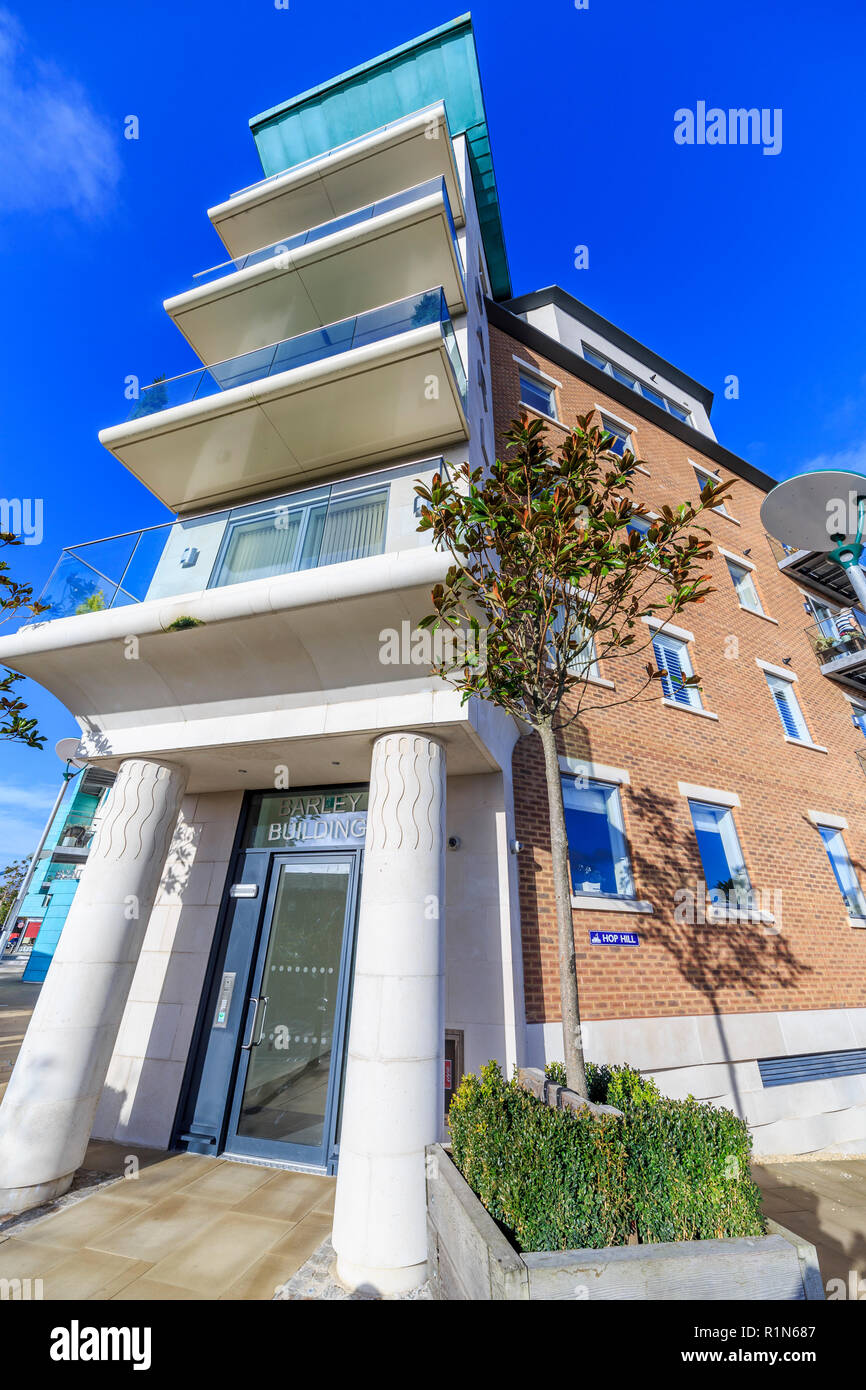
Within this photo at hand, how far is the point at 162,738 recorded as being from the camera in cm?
691

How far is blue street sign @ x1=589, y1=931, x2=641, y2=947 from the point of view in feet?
24.6

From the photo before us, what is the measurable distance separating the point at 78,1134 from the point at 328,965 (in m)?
2.86

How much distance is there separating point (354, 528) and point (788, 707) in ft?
39.4

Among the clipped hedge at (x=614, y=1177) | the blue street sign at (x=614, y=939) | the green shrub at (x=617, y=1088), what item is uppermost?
the blue street sign at (x=614, y=939)

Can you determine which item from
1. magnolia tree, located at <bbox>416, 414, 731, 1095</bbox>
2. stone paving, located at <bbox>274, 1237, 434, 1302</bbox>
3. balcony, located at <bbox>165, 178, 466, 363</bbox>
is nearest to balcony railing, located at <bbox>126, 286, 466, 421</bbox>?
balcony, located at <bbox>165, 178, 466, 363</bbox>

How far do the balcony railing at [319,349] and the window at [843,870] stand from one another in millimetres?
11590

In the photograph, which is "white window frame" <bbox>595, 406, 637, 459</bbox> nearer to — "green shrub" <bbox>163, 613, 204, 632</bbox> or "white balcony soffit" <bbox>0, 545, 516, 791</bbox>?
"white balcony soffit" <bbox>0, 545, 516, 791</bbox>

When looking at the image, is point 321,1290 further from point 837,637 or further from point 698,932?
point 837,637

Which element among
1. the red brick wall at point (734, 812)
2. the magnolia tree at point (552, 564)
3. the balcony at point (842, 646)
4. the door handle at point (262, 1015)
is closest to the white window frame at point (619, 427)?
the red brick wall at point (734, 812)

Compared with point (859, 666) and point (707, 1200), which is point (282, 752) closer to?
point (707, 1200)

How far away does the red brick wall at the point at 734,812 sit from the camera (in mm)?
7520

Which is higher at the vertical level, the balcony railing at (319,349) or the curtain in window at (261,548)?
the balcony railing at (319,349)

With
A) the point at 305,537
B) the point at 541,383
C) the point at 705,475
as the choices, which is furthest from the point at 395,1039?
the point at 705,475

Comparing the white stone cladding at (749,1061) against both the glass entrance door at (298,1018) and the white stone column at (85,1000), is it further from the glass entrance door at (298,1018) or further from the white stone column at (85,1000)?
the white stone column at (85,1000)
